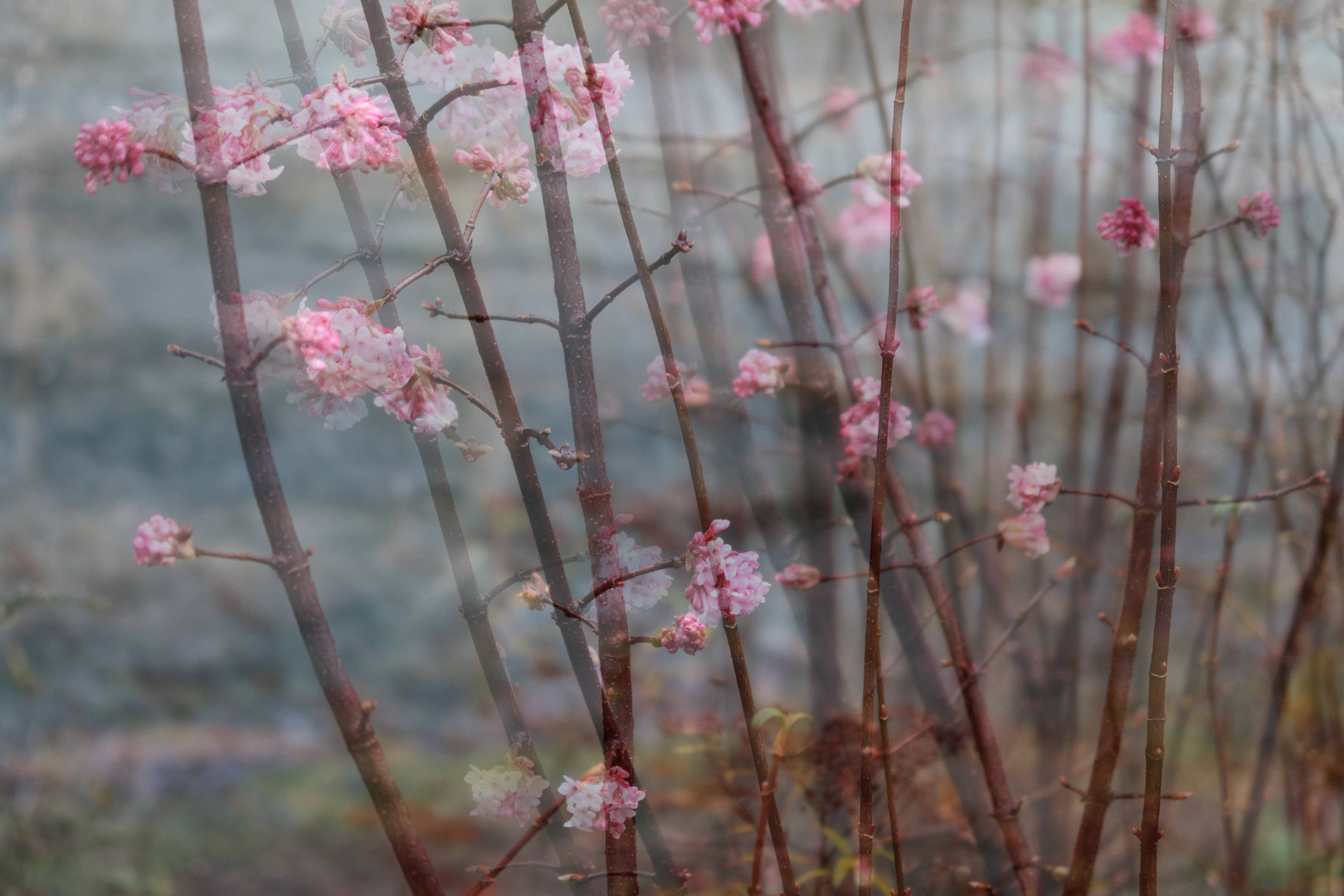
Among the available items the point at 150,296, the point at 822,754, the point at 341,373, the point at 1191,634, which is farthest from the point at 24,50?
the point at 1191,634

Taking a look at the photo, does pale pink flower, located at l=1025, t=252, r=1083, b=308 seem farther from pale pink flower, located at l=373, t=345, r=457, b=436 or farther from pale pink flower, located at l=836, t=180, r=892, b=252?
pale pink flower, located at l=373, t=345, r=457, b=436

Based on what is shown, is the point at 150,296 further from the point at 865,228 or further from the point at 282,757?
the point at 865,228

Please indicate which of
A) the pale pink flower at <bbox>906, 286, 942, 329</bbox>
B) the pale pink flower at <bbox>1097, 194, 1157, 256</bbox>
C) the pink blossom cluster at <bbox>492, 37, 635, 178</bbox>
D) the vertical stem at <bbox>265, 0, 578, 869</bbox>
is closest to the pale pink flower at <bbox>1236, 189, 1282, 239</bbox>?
the pale pink flower at <bbox>1097, 194, 1157, 256</bbox>

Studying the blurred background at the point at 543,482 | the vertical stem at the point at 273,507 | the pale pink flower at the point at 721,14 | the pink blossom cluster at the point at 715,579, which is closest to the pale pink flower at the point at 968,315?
the blurred background at the point at 543,482

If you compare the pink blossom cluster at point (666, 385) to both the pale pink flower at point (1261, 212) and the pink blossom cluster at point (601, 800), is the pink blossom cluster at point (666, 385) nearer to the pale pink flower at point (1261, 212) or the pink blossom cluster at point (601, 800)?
the pink blossom cluster at point (601, 800)

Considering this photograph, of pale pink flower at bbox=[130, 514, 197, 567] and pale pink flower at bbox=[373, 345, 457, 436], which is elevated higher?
pale pink flower at bbox=[373, 345, 457, 436]

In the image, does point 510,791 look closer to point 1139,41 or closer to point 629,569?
point 629,569

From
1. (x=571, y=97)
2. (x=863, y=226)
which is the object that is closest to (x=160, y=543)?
(x=571, y=97)
